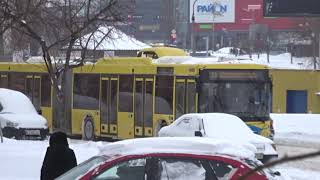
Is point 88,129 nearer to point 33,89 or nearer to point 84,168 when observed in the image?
point 33,89

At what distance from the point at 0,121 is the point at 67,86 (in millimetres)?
3666

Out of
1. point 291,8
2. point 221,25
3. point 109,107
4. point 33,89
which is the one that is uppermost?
point 221,25

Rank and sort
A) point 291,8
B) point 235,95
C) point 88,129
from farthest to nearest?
point 291,8
point 88,129
point 235,95

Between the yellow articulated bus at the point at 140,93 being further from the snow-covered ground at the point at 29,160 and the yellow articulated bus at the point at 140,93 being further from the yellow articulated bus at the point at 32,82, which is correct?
the snow-covered ground at the point at 29,160

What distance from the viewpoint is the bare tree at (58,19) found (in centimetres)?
1755

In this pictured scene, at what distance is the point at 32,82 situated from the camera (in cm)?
2775

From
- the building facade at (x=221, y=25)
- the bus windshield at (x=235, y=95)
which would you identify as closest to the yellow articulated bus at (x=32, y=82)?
the bus windshield at (x=235, y=95)

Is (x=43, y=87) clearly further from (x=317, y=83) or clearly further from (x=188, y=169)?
(x=188, y=169)

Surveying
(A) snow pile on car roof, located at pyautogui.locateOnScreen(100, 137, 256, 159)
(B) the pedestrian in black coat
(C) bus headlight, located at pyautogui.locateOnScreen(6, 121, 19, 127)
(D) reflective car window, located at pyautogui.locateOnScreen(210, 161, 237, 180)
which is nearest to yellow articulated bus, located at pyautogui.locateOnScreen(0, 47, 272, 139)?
(C) bus headlight, located at pyautogui.locateOnScreen(6, 121, 19, 127)

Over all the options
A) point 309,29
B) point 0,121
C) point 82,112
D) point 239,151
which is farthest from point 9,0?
point 309,29

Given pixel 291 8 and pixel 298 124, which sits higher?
pixel 291 8

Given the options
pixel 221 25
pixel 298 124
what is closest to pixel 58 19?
pixel 298 124

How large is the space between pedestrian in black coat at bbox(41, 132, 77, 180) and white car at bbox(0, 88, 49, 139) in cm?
1505

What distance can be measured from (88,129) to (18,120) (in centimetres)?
290
